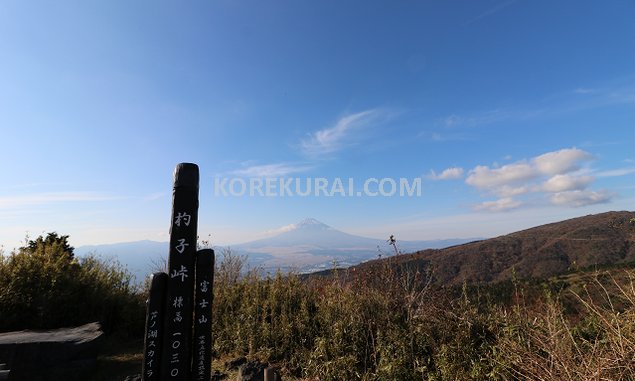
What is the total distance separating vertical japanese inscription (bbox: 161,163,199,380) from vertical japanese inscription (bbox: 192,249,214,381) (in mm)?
62

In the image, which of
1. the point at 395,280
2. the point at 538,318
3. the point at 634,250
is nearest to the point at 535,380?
the point at 538,318

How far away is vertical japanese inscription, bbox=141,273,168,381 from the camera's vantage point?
364 cm

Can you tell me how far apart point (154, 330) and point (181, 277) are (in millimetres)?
580

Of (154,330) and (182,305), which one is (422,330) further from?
(154,330)

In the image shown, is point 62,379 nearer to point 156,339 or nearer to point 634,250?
point 156,339

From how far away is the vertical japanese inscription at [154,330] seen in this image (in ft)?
12.0

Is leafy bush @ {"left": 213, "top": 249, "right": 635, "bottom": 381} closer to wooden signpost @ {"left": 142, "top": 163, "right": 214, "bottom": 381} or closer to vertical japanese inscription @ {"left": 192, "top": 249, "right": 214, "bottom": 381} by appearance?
vertical japanese inscription @ {"left": 192, "top": 249, "right": 214, "bottom": 381}

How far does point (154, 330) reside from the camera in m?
3.69

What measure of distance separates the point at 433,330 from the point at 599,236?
5765 cm

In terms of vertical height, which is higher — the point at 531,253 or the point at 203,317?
the point at 203,317

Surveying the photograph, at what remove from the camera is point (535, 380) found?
3.55m

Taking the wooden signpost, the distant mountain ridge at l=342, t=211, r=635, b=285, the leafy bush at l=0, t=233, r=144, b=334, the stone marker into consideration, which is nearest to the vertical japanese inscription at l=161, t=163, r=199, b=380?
the wooden signpost

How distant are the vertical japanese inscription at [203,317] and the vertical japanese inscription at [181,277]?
0.06 metres

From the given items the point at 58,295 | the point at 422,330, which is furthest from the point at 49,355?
the point at 422,330
